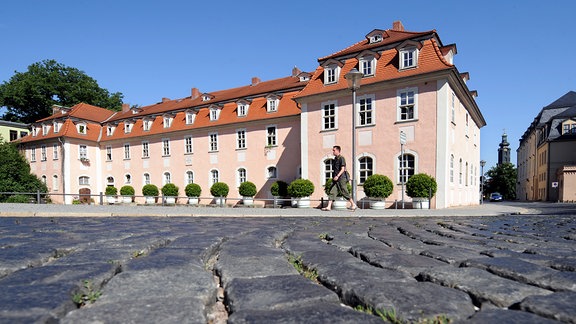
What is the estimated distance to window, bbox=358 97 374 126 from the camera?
20.6 m

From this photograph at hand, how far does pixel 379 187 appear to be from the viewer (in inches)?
703

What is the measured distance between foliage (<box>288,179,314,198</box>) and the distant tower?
96.2 m

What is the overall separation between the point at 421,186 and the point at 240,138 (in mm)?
15719

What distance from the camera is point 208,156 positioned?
30.0m

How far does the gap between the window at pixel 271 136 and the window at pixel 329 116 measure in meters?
5.74

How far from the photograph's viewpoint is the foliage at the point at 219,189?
91.4 feet

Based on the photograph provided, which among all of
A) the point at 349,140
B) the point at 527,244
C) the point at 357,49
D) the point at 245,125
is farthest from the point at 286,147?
the point at 527,244

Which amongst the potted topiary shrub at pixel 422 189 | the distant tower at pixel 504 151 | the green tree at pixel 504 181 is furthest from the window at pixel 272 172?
the distant tower at pixel 504 151

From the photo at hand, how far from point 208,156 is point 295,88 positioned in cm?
952

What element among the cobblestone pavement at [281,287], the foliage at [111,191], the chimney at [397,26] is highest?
the chimney at [397,26]

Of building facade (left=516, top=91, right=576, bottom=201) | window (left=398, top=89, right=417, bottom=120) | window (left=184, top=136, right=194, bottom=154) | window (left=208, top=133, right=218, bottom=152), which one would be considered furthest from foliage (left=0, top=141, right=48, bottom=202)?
building facade (left=516, top=91, right=576, bottom=201)

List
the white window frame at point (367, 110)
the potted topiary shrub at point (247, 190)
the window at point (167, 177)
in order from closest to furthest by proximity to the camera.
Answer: the white window frame at point (367, 110)
the potted topiary shrub at point (247, 190)
the window at point (167, 177)

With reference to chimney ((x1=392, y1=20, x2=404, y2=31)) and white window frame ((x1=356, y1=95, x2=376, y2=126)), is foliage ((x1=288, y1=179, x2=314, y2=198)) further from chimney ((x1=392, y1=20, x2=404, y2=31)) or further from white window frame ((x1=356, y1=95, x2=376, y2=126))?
chimney ((x1=392, y1=20, x2=404, y2=31))

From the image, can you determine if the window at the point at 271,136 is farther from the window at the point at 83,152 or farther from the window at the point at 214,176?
the window at the point at 83,152
